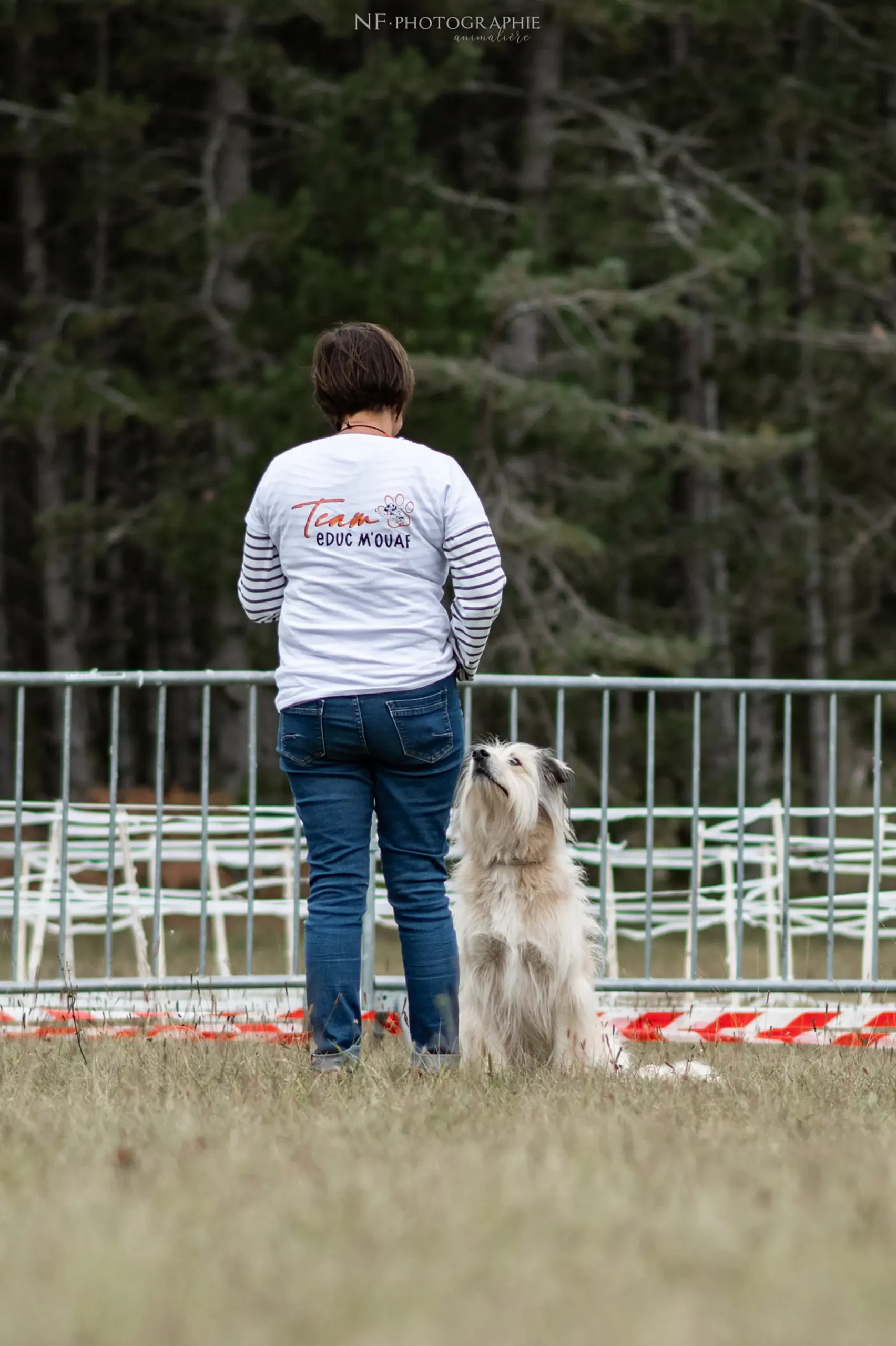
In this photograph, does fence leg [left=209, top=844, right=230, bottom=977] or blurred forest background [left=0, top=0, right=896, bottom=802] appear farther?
blurred forest background [left=0, top=0, right=896, bottom=802]

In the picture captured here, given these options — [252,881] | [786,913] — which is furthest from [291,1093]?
[786,913]

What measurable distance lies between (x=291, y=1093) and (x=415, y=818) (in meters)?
0.86

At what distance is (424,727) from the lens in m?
4.93

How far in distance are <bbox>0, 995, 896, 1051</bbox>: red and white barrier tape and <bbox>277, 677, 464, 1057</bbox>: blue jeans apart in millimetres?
899

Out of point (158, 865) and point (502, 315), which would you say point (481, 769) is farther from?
point (502, 315)

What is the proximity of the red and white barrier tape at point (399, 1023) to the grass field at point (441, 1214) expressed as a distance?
4.52 ft

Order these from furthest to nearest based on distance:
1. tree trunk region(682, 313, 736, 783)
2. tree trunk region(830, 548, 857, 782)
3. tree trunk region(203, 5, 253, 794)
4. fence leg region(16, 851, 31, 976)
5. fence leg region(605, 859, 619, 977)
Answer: tree trunk region(830, 548, 857, 782) → tree trunk region(682, 313, 736, 783) → tree trunk region(203, 5, 253, 794) → fence leg region(16, 851, 31, 976) → fence leg region(605, 859, 619, 977)

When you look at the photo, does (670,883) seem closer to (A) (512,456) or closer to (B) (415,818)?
(A) (512,456)

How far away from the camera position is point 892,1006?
7.29 m

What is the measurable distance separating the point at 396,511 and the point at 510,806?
1037mm

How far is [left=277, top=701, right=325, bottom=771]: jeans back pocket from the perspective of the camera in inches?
194

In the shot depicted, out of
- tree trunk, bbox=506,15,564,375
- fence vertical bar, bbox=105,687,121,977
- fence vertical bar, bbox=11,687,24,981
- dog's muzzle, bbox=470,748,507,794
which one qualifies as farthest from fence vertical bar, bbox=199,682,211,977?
tree trunk, bbox=506,15,564,375

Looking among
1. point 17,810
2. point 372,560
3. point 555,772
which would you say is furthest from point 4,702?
point 372,560

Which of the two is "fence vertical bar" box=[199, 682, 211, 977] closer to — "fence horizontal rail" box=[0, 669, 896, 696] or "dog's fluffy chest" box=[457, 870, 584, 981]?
"fence horizontal rail" box=[0, 669, 896, 696]
